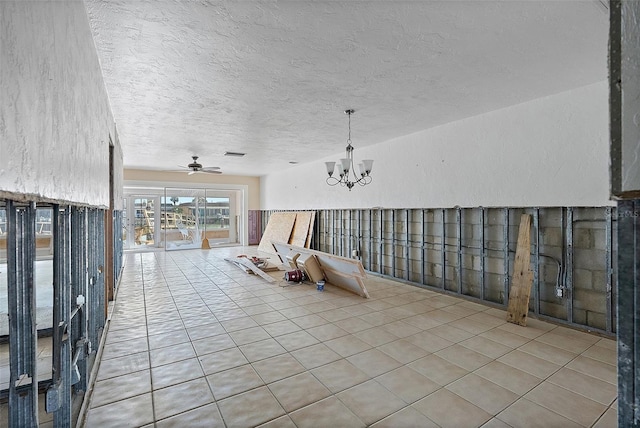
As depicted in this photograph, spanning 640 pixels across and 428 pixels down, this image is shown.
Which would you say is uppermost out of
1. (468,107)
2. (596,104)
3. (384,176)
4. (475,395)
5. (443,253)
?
(468,107)

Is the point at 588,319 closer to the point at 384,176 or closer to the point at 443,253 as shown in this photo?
the point at 443,253

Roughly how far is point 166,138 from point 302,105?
326 cm

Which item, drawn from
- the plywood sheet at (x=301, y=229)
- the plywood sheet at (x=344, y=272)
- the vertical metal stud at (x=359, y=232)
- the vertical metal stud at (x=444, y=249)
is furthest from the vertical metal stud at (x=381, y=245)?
the plywood sheet at (x=301, y=229)

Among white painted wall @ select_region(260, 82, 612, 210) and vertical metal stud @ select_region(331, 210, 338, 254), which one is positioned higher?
white painted wall @ select_region(260, 82, 612, 210)

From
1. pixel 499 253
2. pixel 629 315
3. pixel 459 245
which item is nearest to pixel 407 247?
pixel 459 245

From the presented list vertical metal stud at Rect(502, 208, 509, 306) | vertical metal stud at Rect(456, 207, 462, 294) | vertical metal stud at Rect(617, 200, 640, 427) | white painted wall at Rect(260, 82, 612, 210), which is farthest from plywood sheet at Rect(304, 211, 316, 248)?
vertical metal stud at Rect(617, 200, 640, 427)

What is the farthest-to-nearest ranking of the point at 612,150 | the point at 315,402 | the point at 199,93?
1. the point at 199,93
2. the point at 315,402
3. the point at 612,150

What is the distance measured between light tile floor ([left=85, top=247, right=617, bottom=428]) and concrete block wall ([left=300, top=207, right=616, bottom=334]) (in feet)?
1.24

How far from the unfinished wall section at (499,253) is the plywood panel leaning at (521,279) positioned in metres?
0.12

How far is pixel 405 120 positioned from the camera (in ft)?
16.0

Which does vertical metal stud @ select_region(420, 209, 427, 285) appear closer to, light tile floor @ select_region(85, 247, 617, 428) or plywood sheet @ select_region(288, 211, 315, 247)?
light tile floor @ select_region(85, 247, 617, 428)

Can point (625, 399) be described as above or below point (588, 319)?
above

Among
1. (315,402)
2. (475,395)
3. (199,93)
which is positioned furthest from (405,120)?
(315,402)

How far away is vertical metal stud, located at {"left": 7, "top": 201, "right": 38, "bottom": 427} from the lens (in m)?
1.21
